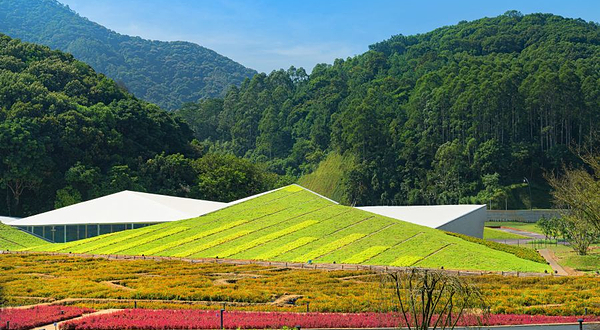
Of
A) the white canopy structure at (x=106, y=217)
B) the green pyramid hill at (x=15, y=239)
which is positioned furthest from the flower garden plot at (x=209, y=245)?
the green pyramid hill at (x=15, y=239)

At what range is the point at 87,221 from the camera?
5700 cm

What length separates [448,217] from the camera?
5575cm

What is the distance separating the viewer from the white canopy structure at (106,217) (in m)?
Result: 56.7

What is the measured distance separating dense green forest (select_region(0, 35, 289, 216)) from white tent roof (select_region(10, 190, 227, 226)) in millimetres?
19609

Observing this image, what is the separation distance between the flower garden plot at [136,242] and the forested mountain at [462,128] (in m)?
51.3

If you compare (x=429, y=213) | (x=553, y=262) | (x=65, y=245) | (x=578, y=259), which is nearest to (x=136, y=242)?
(x=65, y=245)

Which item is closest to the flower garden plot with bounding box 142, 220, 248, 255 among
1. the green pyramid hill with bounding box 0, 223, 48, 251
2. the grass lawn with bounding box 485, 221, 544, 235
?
the green pyramid hill with bounding box 0, 223, 48, 251

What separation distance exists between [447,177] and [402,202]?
8.33 m

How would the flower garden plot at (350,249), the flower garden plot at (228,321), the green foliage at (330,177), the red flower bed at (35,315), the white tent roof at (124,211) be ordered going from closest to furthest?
the flower garden plot at (228,321) < the red flower bed at (35,315) < the flower garden plot at (350,249) < the white tent roof at (124,211) < the green foliage at (330,177)

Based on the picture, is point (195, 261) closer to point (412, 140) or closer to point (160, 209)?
point (160, 209)

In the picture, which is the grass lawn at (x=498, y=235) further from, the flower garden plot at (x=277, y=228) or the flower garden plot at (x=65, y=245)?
the flower garden plot at (x=65, y=245)

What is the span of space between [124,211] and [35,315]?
104 ft

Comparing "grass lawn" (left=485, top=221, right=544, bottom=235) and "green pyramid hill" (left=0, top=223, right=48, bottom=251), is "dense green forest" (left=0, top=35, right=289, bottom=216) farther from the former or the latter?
"grass lawn" (left=485, top=221, right=544, bottom=235)

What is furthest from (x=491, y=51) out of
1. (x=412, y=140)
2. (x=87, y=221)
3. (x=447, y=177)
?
(x=87, y=221)
